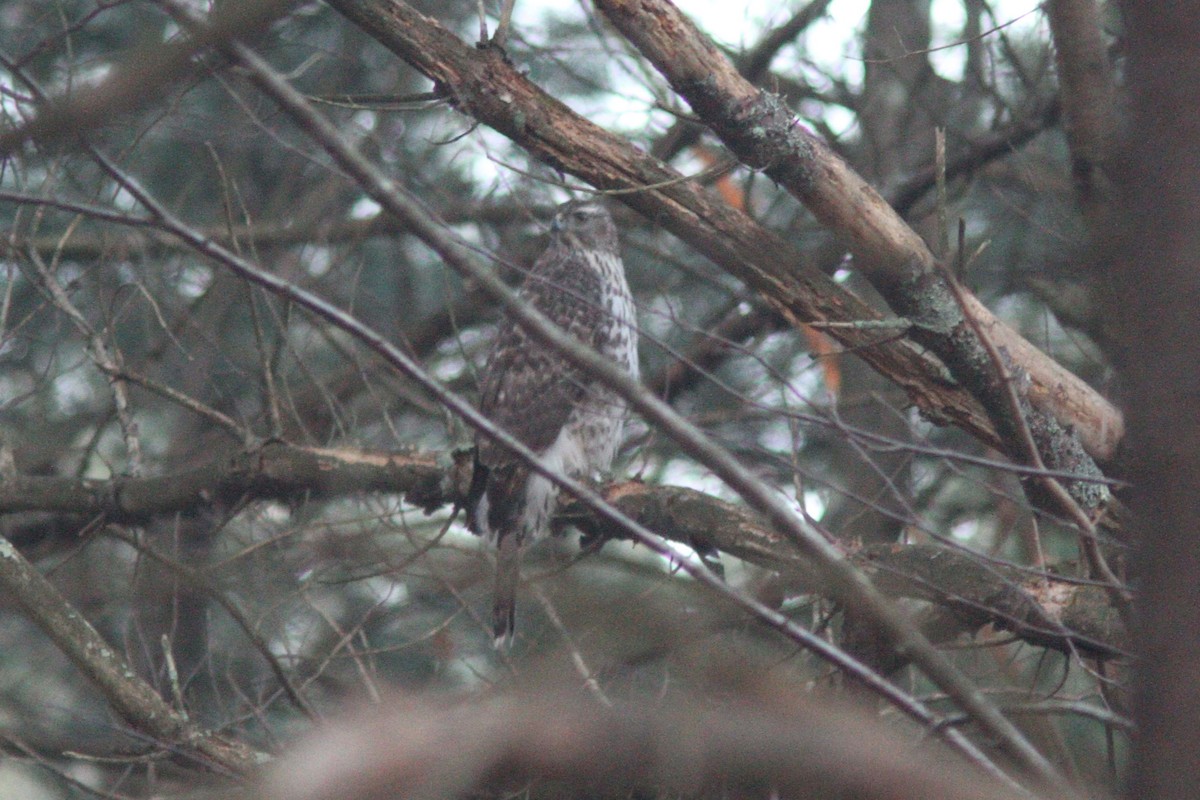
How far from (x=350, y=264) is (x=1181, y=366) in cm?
530

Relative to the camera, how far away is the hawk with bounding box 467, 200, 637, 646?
13.6 feet

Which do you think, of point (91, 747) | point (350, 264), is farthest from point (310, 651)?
point (350, 264)

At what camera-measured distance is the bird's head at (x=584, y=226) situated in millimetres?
4848

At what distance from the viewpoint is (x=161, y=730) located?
3.07 meters

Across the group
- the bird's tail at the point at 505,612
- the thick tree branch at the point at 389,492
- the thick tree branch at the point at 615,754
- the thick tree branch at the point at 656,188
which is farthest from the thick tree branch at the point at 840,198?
the thick tree branch at the point at 615,754

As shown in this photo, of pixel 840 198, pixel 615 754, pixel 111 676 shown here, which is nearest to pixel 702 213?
pixel 840 198

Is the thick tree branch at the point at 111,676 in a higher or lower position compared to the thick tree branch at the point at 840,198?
lower

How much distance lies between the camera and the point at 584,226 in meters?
4.98

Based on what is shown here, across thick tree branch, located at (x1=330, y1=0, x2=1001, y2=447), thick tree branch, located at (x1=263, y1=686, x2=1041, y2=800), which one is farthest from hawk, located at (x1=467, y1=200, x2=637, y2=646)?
thick tree branch, located at (x1=263, y1=686, x2=1041, y2=800)

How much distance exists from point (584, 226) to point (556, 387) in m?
0.71

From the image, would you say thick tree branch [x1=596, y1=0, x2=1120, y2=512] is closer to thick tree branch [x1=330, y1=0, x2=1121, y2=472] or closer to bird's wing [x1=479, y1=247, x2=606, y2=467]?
thick tree branch [x1=330, y1=0, x2=1121, y2=472]

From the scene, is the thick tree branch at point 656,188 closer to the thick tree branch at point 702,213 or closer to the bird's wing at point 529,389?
the thick tree branch at point 702,213

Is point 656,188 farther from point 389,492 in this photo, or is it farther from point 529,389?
point 529,389

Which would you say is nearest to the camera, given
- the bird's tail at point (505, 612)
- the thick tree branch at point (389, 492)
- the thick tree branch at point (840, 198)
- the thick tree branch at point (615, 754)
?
the thick tree branch at point (615, 754)
